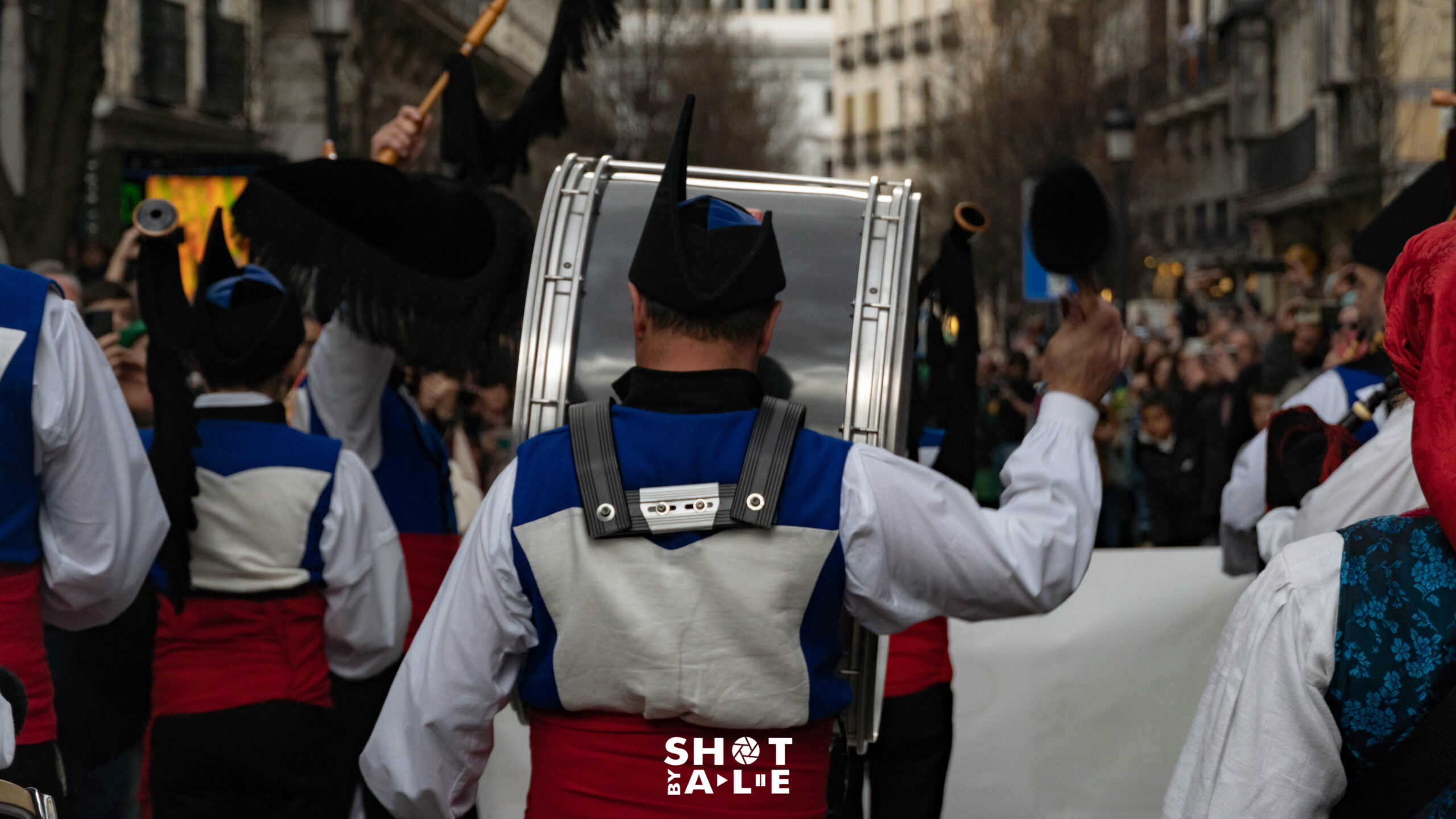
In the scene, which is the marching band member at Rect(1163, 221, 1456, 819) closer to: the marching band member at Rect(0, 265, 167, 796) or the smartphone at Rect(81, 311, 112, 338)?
the marching band member at Rect(0, 265, 167, 796)

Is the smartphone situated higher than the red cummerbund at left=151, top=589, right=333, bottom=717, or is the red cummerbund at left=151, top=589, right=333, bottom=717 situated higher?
the smartphone

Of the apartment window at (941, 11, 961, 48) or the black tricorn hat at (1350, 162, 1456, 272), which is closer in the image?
the black tricorn hat at (1350, 162, 1456, 272)

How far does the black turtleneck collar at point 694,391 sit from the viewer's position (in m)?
2.43

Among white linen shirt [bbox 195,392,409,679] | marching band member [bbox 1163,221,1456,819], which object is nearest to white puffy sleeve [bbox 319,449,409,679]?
white linen shirt [bbox 195,392,409,679]

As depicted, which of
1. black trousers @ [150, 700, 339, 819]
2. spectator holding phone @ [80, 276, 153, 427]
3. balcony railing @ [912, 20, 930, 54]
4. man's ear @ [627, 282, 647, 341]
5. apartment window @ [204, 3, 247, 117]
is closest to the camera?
man's ear @ [627, 282, 647, 341]

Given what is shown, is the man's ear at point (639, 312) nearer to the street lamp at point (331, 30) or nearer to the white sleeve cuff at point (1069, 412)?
the white sleeve cuff at point (1069, 412)

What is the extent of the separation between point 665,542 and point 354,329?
1.68 m

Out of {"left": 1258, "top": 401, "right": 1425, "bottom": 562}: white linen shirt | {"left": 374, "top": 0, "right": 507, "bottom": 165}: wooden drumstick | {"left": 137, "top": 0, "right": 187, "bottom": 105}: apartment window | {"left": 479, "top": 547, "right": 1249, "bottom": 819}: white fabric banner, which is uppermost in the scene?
{"left": 137, "top": 0, "right": 187, "bottom": 105}: apartment window

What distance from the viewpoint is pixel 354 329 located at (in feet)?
12.6

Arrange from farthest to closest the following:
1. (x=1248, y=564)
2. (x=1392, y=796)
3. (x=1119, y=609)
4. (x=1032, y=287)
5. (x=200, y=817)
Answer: (x=1032, y=287) → (x=1119, y=609) → (x=1248, y=564) → (x=200, y=817) → (x=1392, y=796)

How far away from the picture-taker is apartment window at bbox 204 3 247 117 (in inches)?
872

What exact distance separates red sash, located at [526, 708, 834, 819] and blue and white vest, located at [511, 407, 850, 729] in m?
0.04

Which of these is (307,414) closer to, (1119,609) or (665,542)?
(665,542)

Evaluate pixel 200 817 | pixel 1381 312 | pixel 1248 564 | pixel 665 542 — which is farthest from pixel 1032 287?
pixel 665 542
